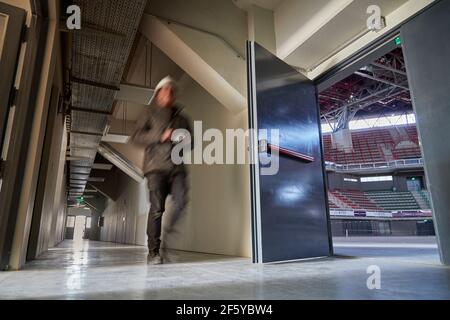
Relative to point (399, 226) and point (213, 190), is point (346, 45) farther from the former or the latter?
point (399, 226)

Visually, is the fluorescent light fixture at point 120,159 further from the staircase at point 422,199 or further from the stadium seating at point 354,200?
the staircase at point 422,199

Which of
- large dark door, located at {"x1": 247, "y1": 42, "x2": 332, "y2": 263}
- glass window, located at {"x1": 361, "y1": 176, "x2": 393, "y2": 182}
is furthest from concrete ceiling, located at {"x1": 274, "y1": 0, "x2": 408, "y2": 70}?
glass window, located at {"x1": 361, "y1": 176, "x2": 393, "y2": 182}

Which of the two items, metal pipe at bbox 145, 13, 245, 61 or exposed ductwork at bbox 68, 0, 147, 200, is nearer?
exposed ductwork at bbox 68, 0, 147, 200

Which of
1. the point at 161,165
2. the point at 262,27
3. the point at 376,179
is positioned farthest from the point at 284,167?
the point at 376,179

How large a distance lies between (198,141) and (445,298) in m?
3.74

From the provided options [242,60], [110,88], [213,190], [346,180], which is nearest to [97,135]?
[110,88]

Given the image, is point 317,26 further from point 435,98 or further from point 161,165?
point 161,165

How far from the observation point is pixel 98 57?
3.17m

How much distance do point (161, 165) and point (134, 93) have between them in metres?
2.66

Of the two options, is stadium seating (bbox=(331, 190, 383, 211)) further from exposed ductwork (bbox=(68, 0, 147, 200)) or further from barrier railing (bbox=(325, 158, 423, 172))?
exposed ductwork (bbox=(68, 0, 147, 200))

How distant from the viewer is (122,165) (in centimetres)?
747

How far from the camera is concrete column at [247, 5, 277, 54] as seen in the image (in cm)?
368

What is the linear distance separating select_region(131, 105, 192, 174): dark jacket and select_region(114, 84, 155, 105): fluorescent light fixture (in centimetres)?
214

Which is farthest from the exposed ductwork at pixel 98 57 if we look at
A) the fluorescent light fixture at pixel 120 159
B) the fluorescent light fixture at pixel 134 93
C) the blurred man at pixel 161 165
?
the fluorescent light fixture at pixel 120 159
